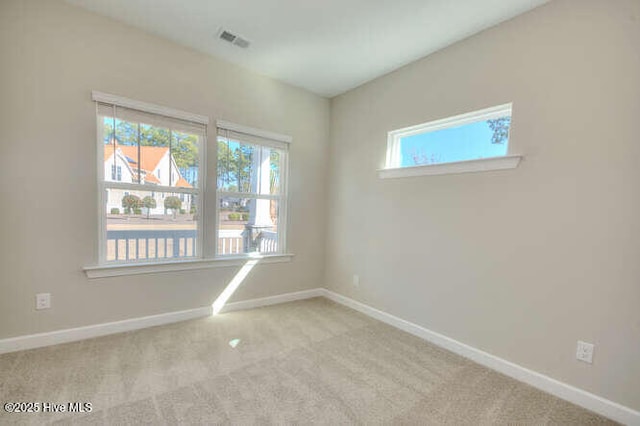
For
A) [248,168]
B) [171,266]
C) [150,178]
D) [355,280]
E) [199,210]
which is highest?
[248,168]

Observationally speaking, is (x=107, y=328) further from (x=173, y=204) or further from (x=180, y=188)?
(x=180, y=188)

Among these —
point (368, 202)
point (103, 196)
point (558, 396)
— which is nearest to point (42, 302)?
point (103, 196)

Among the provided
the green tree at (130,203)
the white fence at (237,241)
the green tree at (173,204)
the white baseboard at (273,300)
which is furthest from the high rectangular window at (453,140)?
the green tree at (130,203)

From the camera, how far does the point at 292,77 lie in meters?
3.21

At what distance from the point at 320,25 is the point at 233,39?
32.2 inches

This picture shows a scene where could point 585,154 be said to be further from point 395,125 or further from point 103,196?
point 103,196

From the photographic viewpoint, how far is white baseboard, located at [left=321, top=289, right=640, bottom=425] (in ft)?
5.38

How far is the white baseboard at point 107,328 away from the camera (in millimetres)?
2102

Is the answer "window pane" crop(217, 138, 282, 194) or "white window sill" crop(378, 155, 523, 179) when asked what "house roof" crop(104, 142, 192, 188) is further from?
"white window sill" crop(378, 155, 523, 179)

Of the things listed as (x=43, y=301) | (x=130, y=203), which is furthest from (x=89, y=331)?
(x=130, y=203)

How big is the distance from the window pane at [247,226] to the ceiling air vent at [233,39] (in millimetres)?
1499

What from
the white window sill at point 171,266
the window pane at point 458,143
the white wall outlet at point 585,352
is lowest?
the white wall outlet at point 585,352

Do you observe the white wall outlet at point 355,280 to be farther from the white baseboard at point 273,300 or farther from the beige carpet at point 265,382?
the beige carpet at point 265,382

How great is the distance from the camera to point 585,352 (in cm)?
176
